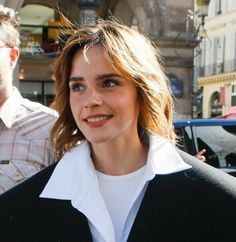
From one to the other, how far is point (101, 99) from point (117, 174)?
0.29 m

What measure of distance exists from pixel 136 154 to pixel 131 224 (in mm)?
275

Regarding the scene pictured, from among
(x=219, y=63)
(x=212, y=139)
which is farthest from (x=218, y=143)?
(x=219, y=63)

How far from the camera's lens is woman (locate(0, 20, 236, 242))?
1976 mm

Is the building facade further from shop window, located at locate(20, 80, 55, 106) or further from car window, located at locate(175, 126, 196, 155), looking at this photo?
car window, located at locate(175, 126, 196, 155)

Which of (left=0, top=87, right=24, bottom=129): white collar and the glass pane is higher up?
(left=0, top=87, right=24, bottom=129): white collar

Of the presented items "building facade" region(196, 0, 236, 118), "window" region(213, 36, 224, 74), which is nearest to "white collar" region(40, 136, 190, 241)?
"building facade" region(196, 0, 236, 118)

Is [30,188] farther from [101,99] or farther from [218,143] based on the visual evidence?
[218,143]

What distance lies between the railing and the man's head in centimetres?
3805

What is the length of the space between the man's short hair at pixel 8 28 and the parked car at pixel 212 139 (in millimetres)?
4180

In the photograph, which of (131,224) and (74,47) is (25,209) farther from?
(74,47)

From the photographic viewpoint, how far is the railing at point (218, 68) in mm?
40125

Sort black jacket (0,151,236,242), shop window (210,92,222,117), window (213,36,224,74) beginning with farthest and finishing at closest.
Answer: shop window (210,92,222,117) < window (213,36,224,74) < black jacket (0,151,236,242)

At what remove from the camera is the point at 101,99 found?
2.03 meters

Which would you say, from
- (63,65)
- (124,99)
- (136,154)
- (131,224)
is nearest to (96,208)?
(131,224)
